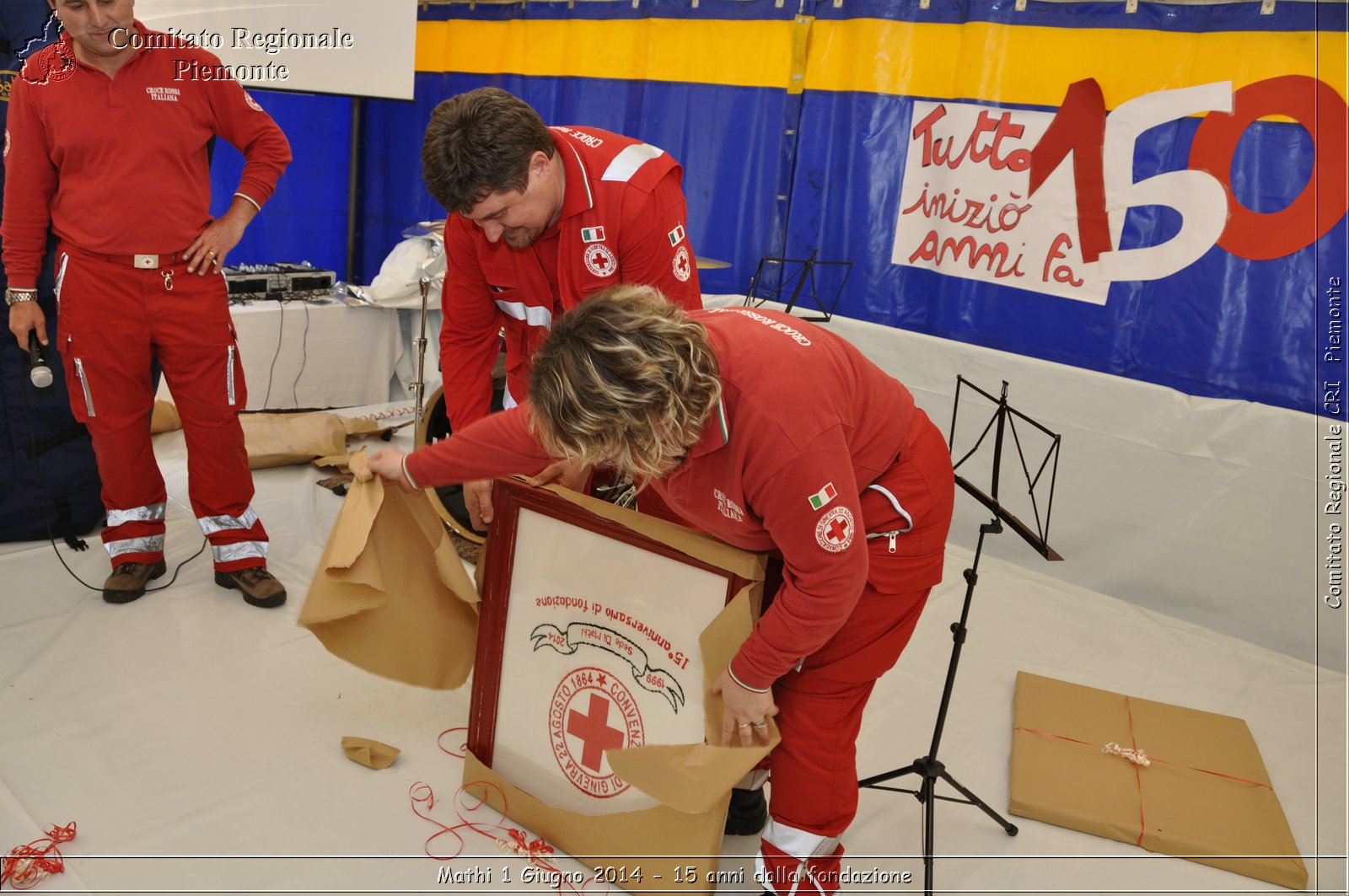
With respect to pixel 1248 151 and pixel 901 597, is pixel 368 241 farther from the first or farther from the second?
pixel 901 597

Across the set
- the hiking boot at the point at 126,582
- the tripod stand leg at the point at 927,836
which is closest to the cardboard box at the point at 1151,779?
the tripod stand leg at the point at 927,836

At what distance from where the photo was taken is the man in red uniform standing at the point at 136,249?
2434 millimetres

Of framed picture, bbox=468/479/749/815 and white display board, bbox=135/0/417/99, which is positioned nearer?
framed picture, bbox=468/479/749/815

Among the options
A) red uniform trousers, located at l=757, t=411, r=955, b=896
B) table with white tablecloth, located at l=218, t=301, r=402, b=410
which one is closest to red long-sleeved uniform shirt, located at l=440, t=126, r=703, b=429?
red uniform trousers, located at l=757, t=411, r=955, b=896

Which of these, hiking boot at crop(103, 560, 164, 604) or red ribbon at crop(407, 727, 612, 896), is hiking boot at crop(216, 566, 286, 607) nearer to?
hiking boot at crop(103, 560, 164, 604)

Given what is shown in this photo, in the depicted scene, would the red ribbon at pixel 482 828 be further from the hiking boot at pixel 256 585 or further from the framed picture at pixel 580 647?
the hiking boot at pixel 256 585

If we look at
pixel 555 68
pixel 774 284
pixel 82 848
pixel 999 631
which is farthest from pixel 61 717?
pixel 555 68

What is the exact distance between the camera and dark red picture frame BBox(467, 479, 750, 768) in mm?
1733

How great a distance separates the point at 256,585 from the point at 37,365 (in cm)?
84

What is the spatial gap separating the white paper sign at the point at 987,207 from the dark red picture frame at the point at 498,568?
224cm

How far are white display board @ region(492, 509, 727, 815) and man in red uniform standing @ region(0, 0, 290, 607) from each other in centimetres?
119

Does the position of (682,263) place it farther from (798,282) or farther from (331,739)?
(798,282)

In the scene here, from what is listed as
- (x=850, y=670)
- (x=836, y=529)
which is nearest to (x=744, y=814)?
(x=850, y=670)

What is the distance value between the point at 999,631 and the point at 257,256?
407cm
